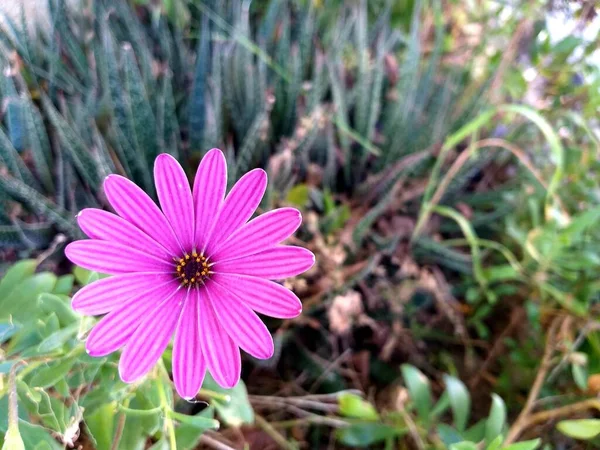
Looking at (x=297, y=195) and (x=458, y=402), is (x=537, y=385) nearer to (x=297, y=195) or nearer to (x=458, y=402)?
(x=458, y=402)

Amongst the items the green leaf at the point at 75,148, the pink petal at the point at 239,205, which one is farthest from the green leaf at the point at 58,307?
the green leaf at the point at 75,148

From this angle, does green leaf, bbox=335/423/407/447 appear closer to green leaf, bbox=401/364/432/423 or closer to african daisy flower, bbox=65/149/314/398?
green leaf, bbox=401/364/432/423

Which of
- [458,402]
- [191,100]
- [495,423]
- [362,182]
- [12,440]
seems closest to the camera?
[12,440]

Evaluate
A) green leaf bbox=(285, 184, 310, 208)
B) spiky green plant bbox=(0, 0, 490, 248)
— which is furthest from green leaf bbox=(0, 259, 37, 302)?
green leaf bbox=(285, 184, 310, 208)

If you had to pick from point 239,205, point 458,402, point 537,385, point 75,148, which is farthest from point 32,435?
point 537,385

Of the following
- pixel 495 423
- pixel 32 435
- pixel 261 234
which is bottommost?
pixel 32 435

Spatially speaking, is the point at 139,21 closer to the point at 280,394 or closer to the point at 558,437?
the point at 280,394
